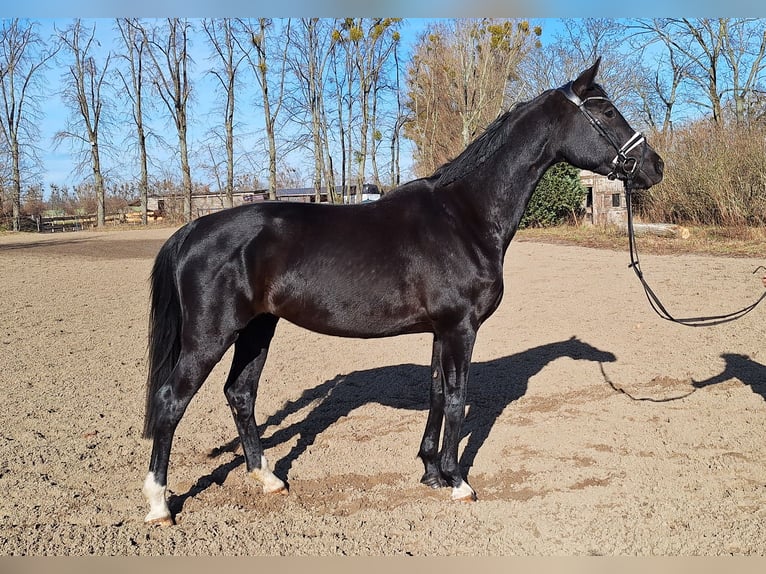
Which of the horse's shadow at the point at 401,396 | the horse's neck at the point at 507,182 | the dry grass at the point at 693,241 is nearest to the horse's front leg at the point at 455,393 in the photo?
the horse's shadow at the point at 401,396


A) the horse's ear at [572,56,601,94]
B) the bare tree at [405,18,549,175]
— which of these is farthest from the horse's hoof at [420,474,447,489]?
the bare tree at [405,18,549,175]

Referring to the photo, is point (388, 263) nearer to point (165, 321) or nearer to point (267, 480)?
point (165, 321)

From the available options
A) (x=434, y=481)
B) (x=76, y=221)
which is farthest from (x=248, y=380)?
(x=76, y=221)

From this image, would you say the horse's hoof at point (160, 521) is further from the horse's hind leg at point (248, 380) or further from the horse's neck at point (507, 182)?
the horse's neck at point (507, 182)

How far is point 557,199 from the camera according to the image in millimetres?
25328

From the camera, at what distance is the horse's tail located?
3773 millimetres

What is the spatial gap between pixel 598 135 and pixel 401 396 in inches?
125

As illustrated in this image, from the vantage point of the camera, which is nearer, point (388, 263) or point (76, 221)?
point (388, 263)

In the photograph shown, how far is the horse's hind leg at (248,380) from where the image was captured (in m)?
4.05

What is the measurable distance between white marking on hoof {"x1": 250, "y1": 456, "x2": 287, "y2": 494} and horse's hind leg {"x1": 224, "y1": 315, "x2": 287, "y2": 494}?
0.20 feet

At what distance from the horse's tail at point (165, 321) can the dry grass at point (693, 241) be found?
47.7ft

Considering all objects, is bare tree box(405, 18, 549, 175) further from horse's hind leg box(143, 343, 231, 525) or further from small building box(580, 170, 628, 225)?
horse's hind leg box(143, 343, 231, 525)

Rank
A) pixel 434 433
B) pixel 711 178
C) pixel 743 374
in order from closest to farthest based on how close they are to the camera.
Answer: pixel 434 433, pixel 743 374, pixel 711 178

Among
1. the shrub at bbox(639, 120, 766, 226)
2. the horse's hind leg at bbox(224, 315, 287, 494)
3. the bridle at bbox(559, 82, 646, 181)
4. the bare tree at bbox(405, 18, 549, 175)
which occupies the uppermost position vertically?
the bare tree at bbox(405, 18, 549, 175)
